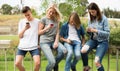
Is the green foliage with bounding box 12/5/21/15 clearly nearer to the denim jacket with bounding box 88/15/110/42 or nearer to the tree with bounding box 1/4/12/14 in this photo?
the tree with bounding box 1/4/12/14

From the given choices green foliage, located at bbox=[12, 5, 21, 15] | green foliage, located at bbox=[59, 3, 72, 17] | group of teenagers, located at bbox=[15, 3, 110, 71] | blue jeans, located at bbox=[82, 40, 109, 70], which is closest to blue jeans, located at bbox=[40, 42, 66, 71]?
group of teenagers, located at bbox=[15, 3, 110, 71]

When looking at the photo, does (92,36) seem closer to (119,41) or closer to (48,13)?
(48,13)

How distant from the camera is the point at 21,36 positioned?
17.7 ft

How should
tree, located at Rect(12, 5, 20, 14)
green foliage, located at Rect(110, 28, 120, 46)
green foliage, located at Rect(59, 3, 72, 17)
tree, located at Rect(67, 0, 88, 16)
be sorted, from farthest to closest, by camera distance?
tree, located at Rect(12, 5, 20, 14)
tree, located at Rect(67, 0, 88, 16)
green foliage, located at Rect(59, 3, 72, 17)
green foliage, located at Rect(110, 28, 120, 46)

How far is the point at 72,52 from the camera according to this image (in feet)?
Answer: 17.7

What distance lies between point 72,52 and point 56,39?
1.06 feet

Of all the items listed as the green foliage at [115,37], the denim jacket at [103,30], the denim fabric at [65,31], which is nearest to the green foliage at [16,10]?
the green foliage at [115,37]

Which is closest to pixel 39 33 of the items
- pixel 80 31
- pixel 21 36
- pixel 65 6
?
pixel 21 36

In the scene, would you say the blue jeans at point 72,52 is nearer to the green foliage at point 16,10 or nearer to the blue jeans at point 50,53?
the blue jeans at point 50,53

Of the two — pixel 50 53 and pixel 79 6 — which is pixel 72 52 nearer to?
pixel 50 53

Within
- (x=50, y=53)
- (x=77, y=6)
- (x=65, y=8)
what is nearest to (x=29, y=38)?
(x=50, y=53)

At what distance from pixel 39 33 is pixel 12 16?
22786mm

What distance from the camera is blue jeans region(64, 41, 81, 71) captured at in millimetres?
5359

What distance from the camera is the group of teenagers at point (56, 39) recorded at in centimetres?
531
